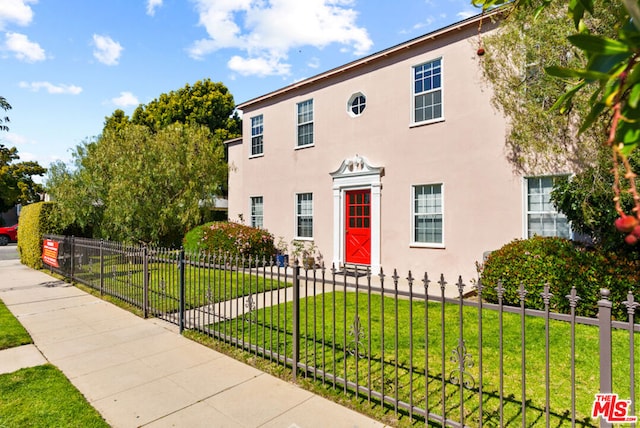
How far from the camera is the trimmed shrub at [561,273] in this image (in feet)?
20.4

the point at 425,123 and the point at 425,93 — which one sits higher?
the point at 425,93

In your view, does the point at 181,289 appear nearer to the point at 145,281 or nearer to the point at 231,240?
the point at 145,281

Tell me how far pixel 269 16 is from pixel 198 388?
29.3 feet

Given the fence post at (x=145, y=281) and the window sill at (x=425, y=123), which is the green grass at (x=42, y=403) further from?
the window sill at (x=425, y=123)

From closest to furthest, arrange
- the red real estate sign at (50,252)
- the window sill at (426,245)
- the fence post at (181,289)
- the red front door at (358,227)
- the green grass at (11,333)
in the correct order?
the green grass at (11,333)
the fence post at (181,289)
the window sill at (426,245)
the red real estate sign at (50,252)
the red front door at (358,227)

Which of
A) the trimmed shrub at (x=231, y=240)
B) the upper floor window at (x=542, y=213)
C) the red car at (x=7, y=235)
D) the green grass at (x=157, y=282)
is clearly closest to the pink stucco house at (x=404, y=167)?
the upper floor window at (x=542, y=213)

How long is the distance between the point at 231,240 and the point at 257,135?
5379mm

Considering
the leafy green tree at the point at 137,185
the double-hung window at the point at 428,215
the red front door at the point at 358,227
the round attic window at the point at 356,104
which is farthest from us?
the leafy green tree at the point at 137,185

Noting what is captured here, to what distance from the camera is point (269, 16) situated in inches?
371

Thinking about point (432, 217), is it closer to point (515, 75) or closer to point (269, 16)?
point (515, 75)

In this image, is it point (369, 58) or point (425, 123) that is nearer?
point (425, 123)

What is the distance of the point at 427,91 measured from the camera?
33.7 ft

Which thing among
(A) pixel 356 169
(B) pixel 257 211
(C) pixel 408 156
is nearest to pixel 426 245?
(C) pixel 408 156

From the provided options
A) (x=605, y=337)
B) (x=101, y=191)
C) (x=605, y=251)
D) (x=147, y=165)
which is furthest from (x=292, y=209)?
(x=605, y=337)
